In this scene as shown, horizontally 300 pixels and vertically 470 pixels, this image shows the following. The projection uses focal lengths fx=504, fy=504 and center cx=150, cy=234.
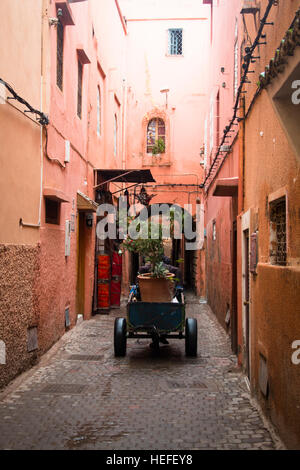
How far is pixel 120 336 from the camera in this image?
8.61m

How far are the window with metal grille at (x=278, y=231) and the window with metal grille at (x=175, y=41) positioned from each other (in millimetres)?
16947

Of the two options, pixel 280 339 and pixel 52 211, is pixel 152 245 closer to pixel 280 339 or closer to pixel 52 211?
pixel 52 211

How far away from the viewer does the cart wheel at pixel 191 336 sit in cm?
858

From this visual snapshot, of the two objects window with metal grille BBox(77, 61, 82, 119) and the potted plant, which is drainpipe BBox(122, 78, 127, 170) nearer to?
window with metal grille BBox(77, 61, 82, 119)

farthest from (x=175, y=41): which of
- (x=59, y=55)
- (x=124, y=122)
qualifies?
(x=59, y=55)

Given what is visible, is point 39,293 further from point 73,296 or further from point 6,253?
point 73,296

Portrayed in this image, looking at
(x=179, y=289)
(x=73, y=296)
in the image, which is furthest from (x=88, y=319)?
(x=179, y=289)

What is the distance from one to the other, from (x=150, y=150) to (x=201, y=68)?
389 centimetres

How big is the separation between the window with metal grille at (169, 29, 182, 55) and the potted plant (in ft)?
46.3

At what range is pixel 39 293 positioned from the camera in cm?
810

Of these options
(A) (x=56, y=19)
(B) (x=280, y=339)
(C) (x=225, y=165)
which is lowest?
(B) (x=280, y=339)

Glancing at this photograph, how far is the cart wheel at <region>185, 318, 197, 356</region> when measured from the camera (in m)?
8.58

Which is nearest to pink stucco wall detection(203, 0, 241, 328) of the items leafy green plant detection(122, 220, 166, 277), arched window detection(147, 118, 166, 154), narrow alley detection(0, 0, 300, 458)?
narrow alley detection(0, 0, 300, 458)

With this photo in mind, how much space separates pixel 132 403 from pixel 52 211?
13.8ft
